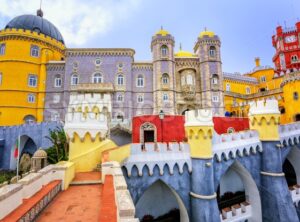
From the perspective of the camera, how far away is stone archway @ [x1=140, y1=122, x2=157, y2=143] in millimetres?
16172

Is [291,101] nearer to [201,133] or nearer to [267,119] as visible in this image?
[267,119]

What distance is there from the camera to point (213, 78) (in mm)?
27922

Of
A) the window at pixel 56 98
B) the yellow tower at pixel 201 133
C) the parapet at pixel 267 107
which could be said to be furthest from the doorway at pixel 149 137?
the window at pixel 56 98

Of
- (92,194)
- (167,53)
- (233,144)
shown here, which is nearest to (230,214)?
(233,144)

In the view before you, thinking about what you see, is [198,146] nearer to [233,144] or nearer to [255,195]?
[233,144]

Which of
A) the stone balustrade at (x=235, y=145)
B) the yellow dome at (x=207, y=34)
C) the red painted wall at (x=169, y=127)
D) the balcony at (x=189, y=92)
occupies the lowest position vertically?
the stone balustrade at (x=235, y=145)

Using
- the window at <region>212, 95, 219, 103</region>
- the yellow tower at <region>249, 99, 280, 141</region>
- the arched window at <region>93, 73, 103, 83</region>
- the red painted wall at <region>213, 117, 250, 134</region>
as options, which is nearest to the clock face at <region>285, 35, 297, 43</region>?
the window at <region>212, 95, 219, 103</region>

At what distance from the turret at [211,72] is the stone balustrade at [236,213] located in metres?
17.3

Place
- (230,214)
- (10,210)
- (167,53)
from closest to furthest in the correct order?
1. (10,210)
2. (230,214)
3. (167,53)

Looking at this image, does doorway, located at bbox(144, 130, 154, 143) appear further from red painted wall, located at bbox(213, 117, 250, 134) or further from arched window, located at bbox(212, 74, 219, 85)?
arched window, located at bbox(212, 74, 219, 85)

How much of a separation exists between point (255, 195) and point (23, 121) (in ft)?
99.4

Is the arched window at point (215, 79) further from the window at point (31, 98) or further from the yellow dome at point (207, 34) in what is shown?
the window at point (31, 98)

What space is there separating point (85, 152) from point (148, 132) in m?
8.24

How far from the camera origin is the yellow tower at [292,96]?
75.2 feet
